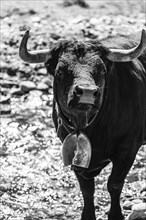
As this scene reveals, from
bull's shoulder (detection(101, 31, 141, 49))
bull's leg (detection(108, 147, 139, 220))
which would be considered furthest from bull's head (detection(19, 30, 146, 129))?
bull's shoulder (detection(101, 31, 141, 49))

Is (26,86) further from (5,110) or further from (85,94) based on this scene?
(85,94)

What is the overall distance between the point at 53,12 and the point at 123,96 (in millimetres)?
9319

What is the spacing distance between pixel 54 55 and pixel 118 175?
4.93 feet

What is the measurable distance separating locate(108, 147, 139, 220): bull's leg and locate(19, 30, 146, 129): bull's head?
Answer: 73 cm

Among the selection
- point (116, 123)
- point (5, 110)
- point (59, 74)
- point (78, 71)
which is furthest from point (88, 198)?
point (5, 110)

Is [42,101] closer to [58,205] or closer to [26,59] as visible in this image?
[58,205]

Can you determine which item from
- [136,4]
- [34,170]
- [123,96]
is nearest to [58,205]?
[34,170]

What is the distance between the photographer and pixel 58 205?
8562 mm

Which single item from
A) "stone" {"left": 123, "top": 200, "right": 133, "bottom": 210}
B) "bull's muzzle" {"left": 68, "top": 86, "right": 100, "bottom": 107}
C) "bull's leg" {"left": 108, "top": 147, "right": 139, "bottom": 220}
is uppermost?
"bull's muzzle" {"left": 68, "top": 86, "right": 100, "bottom": 107}

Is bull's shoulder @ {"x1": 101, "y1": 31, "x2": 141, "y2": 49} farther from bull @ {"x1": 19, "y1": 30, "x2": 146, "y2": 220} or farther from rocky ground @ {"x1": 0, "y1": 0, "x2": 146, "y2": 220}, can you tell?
rocky ground @ {"x1": 0, "y1": 0, "x2": 146, "y2": 220}

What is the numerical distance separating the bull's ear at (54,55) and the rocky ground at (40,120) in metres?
2.03

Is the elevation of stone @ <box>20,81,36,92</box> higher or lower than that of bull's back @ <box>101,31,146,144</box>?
lower

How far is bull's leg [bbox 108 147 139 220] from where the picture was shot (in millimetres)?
7524

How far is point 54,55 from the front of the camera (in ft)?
22.8
